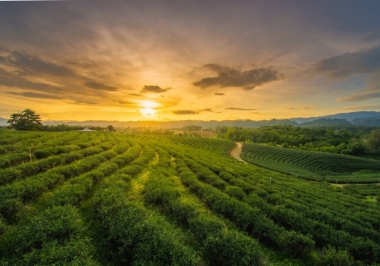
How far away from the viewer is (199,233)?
10953mm

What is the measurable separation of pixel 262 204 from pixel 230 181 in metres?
7.05

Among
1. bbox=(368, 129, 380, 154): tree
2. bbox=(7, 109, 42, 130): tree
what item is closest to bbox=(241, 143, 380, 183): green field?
bbox=(368, 129, 380, 154): tree

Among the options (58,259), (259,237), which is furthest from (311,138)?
(58,259)

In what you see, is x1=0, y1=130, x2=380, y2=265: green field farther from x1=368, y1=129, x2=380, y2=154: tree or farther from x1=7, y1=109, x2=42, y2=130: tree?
x1=368, y1=129, x2=380, y2=154: tree

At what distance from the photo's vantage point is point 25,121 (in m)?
82.1

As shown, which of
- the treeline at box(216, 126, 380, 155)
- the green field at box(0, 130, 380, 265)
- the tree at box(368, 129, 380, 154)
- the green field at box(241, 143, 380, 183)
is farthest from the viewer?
the tree at box(368, 129, 380, 154)

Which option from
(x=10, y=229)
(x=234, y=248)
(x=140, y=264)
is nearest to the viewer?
(x=140, y=264)

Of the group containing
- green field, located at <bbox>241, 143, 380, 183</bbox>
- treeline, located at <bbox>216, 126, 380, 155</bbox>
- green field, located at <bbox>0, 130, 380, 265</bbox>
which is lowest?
green field, located at <bbox>241, 143, 380, 183</bbox>

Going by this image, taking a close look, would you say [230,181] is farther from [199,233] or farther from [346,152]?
[346,152]

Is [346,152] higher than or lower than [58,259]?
lower

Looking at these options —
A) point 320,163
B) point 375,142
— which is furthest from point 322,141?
point 320,163

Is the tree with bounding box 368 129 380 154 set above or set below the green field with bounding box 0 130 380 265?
below

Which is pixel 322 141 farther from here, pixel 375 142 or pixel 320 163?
pixel 320 163

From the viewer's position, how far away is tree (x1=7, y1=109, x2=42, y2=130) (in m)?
78.9
